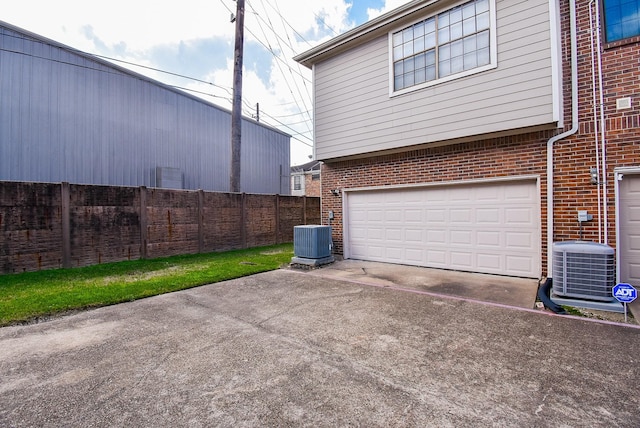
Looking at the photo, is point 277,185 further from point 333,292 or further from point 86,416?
point 86,416

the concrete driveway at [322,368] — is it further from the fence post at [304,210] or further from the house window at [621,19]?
the fence post at [304,210]

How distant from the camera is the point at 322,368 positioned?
2.87 m

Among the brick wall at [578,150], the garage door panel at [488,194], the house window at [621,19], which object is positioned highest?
the house window at [621,19]

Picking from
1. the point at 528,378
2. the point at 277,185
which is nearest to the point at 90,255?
the point at 528,378

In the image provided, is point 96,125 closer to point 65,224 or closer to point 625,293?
point 65,224

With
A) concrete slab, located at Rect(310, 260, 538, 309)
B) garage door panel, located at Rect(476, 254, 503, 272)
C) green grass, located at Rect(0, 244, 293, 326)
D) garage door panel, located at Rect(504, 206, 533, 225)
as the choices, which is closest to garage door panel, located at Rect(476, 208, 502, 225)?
garage door panel, located at Rect(504, 206, 533, 225)

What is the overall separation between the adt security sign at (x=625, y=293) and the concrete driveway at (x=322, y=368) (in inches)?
18.2

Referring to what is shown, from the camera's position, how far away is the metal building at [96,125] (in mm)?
10430

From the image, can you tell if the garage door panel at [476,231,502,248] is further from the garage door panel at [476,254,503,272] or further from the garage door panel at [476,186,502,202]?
the garage door panel at [476,186,502,202]

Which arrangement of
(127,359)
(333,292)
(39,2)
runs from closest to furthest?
1. (127,359)
2. (333,292)
3. (39,2)

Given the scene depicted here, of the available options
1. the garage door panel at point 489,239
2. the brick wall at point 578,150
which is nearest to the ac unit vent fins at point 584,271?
the brick wall at point 578,150

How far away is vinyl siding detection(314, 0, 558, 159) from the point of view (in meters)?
5.64

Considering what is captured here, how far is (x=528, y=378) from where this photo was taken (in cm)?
266

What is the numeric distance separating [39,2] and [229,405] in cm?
1230
